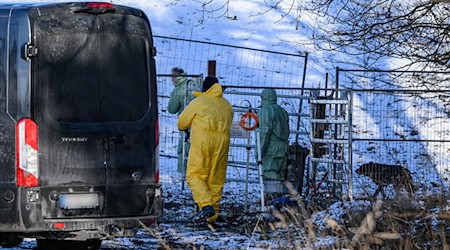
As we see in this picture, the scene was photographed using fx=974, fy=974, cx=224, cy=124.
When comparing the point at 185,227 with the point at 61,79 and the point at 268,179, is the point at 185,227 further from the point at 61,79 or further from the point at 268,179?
the point at 61,79

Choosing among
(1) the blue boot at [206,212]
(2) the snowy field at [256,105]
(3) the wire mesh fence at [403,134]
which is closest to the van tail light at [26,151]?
(2) the snowy field at [256,105]

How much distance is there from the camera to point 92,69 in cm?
904

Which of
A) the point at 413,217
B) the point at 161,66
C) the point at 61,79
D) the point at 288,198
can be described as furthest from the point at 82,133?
the point at 161,66

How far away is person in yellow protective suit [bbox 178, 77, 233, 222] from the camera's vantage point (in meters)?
12.5

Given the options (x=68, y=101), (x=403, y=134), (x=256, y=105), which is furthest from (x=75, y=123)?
(x=403, y=134)

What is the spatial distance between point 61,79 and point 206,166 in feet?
13.2

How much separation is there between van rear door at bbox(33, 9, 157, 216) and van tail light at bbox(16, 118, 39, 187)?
7 centimetres

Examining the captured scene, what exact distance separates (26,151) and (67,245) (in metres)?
1.79

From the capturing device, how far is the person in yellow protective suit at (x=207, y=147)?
12.5m

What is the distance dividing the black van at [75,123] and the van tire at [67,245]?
1.99ft

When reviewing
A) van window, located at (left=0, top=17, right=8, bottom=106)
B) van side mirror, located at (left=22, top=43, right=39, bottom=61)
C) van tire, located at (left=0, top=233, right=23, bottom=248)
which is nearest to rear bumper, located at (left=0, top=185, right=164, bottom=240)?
van tire, located at (left=0, top=233, right=23, bottom=248)

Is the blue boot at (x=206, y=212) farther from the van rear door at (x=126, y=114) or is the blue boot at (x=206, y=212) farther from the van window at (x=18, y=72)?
the van window at (x=18, y=72)

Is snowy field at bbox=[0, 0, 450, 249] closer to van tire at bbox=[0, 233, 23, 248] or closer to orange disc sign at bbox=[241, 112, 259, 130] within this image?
van tire at bbox=[0, 233, 23, 248]

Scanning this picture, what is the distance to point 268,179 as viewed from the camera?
575 inches
